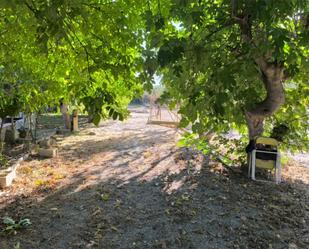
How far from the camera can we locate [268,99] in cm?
514

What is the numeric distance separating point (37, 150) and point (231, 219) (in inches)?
218

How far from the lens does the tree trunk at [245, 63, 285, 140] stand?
437 centimetres

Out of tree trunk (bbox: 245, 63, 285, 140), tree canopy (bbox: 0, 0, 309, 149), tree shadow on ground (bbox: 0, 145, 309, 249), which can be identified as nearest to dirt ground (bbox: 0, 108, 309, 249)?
tree shadow on ground (bbox: 0, 145, 309, 249)

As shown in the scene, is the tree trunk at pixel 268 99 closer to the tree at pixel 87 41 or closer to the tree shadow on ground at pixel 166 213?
the tree shadow on ground at pixel 166 213

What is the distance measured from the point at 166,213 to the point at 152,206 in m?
0.34

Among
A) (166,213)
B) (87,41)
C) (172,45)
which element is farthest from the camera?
(166,213)

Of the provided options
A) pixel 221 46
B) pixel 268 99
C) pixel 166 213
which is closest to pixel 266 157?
pixel 268 99

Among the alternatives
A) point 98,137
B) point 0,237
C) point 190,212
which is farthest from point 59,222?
point 98,137

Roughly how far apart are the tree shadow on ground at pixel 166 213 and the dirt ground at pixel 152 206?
13 millimetres

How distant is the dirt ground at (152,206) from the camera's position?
365 centimetres

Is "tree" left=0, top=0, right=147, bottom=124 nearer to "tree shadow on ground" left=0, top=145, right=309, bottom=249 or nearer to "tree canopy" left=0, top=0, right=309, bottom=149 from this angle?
"tree canopy" left=0, top=0, right=309, bottom=149

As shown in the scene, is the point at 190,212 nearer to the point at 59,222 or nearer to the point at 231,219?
the point at 231,219

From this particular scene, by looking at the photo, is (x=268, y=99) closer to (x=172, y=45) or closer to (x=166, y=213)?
(x=166, y=213)

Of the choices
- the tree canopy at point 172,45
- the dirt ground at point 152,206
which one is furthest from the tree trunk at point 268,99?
the dirt ground at point 152,206
